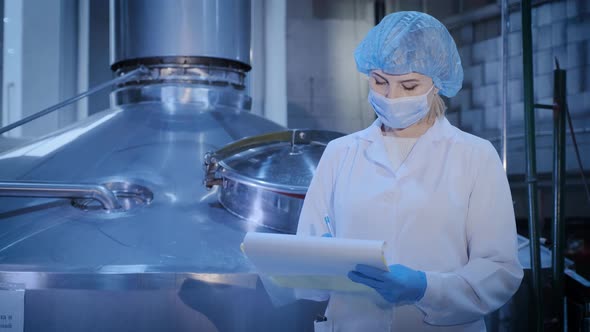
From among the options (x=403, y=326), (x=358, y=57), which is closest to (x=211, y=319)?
(x=403, y=326)

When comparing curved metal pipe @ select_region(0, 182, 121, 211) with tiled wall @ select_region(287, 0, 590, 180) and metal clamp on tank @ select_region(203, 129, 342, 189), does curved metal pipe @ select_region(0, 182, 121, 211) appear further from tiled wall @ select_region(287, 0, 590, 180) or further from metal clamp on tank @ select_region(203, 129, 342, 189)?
tiled wall @ select_region(287, 0, 590, 180)

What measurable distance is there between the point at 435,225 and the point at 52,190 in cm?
95

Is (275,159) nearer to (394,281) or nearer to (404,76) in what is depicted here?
(404,76)

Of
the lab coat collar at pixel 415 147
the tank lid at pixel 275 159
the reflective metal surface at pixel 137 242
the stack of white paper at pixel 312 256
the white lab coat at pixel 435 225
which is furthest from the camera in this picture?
the tank lid at pixel 275 159

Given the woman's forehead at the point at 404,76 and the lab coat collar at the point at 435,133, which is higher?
the woman's forehead at the point at 404,76

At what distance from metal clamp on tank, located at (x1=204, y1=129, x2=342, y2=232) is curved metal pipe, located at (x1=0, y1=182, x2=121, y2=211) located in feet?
0.95

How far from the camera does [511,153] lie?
3.05 meters

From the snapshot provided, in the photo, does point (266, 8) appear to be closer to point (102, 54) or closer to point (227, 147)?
point (102, 54)

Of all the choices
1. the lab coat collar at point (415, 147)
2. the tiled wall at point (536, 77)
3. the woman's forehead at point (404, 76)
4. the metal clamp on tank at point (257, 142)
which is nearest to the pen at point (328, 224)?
the lab coat collar at point (415, 147)

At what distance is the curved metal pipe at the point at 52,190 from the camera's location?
1.59m

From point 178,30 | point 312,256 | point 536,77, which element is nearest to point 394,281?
point 312,256

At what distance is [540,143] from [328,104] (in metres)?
1.01

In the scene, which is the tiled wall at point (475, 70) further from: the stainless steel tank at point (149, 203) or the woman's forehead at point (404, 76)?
the woman's forehead at point (404, 76)

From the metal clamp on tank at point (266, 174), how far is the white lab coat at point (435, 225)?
44 centimetres
